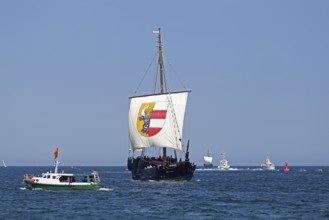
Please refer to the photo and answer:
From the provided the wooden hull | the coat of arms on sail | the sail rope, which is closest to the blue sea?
the wooden hull

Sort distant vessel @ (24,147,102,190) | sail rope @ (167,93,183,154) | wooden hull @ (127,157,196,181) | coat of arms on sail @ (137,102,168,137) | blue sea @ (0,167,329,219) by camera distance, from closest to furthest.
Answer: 1. blue sea @ (0,167,329,219)
2. distant vessel @ (24,147,102,190)
3. wooden hull @ (127,157,196,181)
4. sail rope @ (167,93,183,154)
5. coat of arms on sail @ (137,102,168,137)

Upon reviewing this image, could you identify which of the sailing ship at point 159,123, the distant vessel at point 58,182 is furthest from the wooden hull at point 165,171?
the distant vessel at point 58,182

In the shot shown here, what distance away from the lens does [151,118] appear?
143 metres

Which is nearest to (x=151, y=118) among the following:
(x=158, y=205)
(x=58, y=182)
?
(x=58, y=182)

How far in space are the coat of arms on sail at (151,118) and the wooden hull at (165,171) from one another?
8.54 meters

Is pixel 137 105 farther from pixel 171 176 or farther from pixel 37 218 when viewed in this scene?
pixel 37 218

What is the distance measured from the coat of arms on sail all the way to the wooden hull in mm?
8540

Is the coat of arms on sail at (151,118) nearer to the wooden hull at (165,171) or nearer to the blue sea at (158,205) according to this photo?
the wooden hull at (165,171)

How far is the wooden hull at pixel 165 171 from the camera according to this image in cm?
12812

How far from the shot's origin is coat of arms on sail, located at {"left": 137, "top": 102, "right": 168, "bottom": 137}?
142m

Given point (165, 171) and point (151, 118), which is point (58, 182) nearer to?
point (165, 171)

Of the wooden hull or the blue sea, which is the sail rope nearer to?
the wooden hull

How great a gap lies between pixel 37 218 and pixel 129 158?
83479 mm

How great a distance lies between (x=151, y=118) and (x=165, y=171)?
17.6 meters
